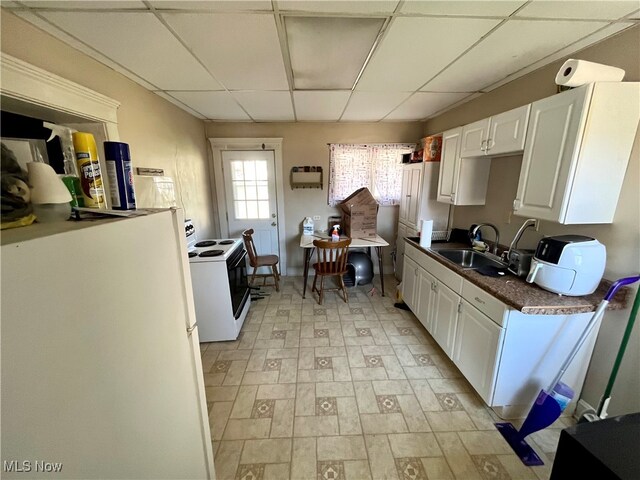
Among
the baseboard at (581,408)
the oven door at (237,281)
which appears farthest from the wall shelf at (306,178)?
the baseboard at (581,408)

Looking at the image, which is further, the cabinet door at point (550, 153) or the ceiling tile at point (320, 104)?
the ceiling tile at point (320, 104)

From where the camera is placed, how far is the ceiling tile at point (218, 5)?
115 cm

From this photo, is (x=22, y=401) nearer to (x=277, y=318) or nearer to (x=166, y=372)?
(x=166, y=372)

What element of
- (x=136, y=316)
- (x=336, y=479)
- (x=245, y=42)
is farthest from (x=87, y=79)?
(x=336, y=479)

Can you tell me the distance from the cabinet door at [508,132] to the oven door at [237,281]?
8.33 feet

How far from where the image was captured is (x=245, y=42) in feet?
4.91

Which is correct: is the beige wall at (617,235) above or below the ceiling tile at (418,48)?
below

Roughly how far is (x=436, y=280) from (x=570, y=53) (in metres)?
1.82

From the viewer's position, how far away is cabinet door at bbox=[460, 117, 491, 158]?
6.77ft

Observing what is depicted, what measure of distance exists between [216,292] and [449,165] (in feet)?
8.88

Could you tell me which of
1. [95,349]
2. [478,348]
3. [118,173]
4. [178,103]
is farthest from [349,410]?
[178,103]

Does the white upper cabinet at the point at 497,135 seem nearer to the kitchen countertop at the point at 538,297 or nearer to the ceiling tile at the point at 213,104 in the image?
the kitchen countertop at the point at 538,297

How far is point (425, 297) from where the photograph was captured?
2.47 m

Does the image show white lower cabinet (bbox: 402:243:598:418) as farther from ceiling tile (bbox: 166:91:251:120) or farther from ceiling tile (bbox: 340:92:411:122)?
ceiling tile (bbox: 166:91:251:120)
